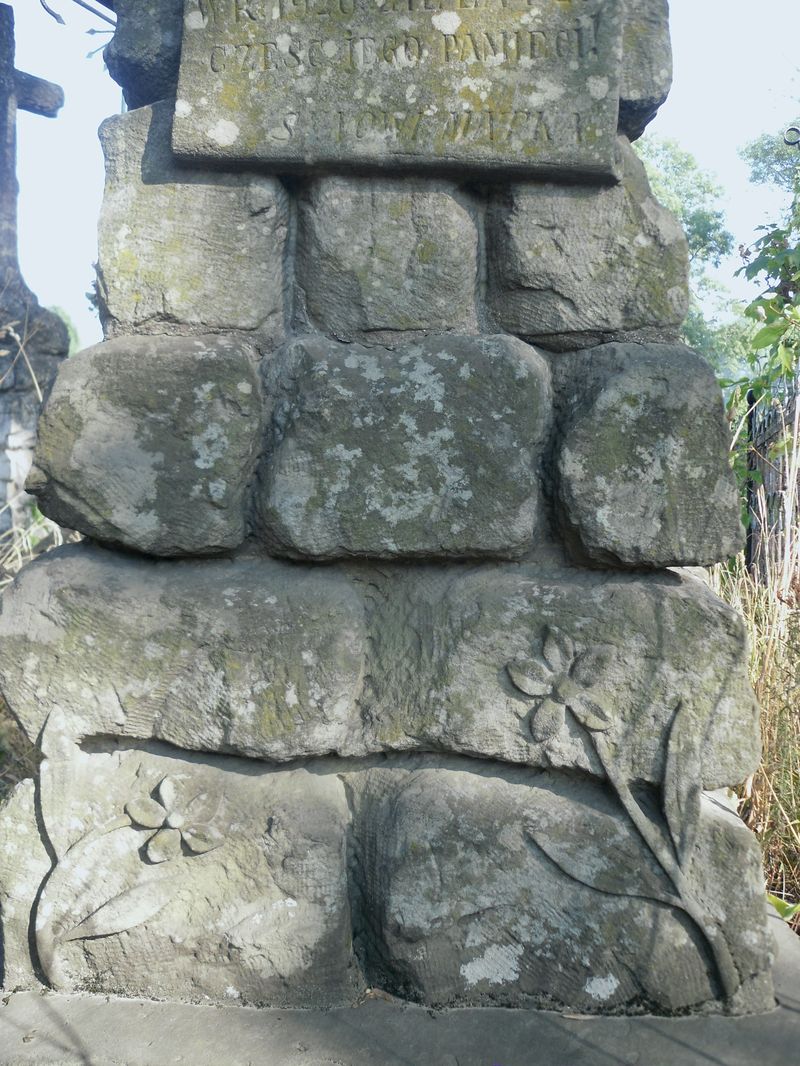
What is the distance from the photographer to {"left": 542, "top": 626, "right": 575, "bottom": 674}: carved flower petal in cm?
161

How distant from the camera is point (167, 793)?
1.63 meters

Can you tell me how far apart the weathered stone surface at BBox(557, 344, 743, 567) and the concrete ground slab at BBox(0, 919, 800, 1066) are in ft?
2.40

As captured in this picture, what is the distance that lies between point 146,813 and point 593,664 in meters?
0.80

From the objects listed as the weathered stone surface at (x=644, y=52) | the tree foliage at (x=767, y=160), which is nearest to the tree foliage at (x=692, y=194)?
the tree foliage at (x=767, y=160)

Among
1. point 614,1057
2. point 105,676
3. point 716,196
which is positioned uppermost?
point 716,196

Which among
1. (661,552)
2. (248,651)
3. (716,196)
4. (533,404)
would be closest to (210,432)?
(248,651)

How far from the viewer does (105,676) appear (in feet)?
5.41

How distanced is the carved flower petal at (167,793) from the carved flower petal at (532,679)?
2.00ft

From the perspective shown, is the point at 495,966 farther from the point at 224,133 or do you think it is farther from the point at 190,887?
the point at 224,133

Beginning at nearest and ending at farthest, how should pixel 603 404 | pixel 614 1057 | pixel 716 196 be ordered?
1. pixel 614 1057
2. pixel 603 404
3. pixel 716 196

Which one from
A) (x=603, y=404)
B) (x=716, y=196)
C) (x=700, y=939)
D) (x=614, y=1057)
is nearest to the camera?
(x=614, y=1057)

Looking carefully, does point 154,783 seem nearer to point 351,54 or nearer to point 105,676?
point 105,676

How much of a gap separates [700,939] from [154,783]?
936mm

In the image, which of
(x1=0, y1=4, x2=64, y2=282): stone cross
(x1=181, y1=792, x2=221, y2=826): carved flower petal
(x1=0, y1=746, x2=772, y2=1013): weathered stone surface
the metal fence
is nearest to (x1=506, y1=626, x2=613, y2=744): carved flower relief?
(x1=0, y1=746, x2=772, y2=1013): weathered stone surface
